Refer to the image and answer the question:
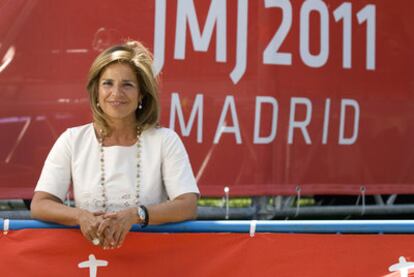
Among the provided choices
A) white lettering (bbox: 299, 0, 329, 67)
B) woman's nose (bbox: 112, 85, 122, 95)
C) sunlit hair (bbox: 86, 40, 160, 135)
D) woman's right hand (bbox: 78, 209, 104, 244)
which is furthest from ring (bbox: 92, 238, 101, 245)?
white lettering (bbox: 299, 0, 329, 67)

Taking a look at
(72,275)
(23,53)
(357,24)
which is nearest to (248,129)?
(357,24)

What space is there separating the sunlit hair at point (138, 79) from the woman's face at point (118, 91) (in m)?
0.02

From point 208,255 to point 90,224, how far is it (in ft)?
1.71

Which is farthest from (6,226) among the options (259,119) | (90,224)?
(259,119)

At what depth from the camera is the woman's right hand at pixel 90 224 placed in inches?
110

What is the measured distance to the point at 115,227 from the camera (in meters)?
2.81

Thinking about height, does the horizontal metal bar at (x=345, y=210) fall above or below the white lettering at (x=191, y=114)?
below

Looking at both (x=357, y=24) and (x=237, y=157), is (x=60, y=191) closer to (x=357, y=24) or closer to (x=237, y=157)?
(x=237, y=157)

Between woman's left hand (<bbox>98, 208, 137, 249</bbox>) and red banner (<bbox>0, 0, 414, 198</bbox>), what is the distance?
75.3 inches

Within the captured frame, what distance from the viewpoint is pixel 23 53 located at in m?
4.58

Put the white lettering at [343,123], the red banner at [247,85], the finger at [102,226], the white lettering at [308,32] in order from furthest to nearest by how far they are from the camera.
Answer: the white lettering at [343,123] < the white lettering at [308,32] < the red banner at [247,85] < the finger at [102,226]

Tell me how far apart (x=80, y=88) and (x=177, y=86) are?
61 centimetres

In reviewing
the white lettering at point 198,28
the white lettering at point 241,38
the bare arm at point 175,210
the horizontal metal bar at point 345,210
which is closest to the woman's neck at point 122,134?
the bare arm at point 175,210

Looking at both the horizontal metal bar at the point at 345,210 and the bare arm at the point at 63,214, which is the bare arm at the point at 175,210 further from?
the horizontal metal bar at the point at 345,210
